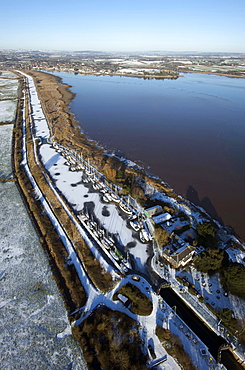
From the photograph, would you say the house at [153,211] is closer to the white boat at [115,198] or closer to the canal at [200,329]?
the white boat at [115,198]

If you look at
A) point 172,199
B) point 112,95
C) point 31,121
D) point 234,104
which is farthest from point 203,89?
point 172,199

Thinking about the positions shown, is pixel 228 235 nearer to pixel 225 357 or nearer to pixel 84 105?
pixel 225 357

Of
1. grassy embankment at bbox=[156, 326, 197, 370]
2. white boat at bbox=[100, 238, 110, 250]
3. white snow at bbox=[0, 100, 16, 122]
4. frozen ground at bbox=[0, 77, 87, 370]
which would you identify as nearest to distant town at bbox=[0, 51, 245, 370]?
grassy embankment at bbox=[156, 326, 197, 370]

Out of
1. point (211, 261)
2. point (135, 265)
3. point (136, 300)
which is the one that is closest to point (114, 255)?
point (135, 265)

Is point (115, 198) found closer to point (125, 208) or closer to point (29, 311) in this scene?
point (125, 208)

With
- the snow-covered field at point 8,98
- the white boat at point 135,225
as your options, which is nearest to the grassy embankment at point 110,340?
the white boat at point 135,225

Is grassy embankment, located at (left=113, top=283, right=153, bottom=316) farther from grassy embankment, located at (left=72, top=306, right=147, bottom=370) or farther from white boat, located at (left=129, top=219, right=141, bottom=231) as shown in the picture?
white boat, located at (left=129, top=219, right=141, bottom=231)
